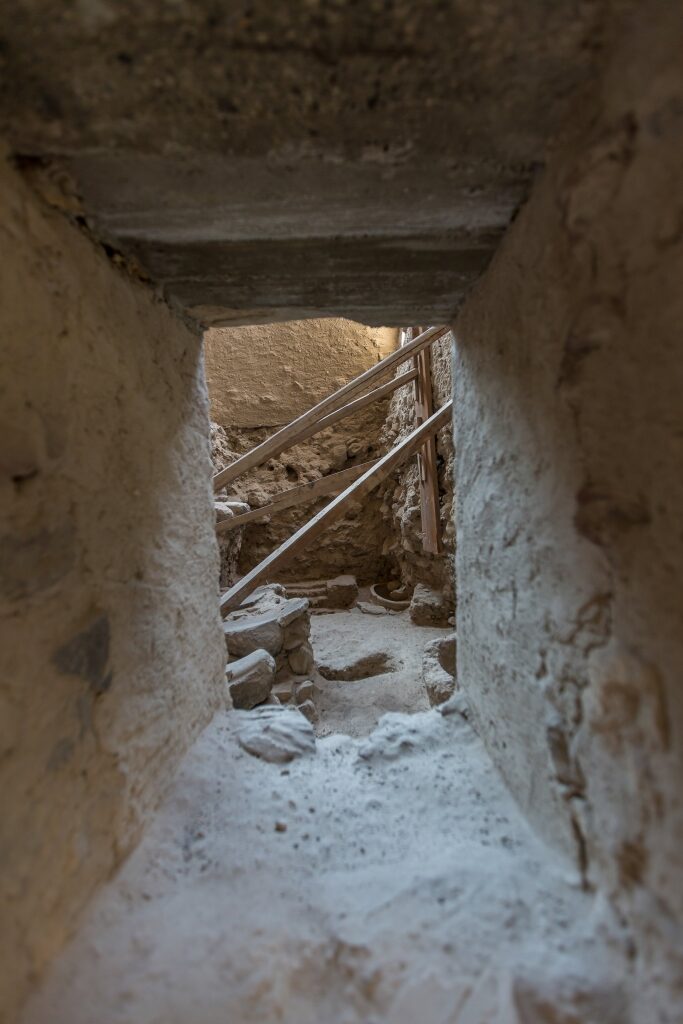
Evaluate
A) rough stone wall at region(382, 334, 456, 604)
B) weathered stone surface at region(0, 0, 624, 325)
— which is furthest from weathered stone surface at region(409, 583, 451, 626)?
weathered stone surface at region(0, 0, 624, 325)

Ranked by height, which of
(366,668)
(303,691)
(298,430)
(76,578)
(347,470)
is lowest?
(366,668)

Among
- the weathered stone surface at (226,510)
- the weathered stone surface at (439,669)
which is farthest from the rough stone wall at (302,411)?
the weathered stone surface at (439,669)

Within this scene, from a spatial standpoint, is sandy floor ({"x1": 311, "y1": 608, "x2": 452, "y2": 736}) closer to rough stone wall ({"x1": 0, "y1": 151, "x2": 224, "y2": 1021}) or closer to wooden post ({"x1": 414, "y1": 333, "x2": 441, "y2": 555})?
wooden post ({"x1": 414, "y1": 333, "x2": 441, "y2": 555})

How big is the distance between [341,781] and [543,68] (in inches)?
55.9

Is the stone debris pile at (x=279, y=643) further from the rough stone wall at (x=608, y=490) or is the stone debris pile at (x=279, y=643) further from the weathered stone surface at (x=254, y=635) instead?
the rough stone wall at (x=608, y=490)

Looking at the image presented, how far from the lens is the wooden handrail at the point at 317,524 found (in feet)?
9.04

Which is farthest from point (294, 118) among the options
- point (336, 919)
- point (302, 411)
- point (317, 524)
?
point (302, 411)

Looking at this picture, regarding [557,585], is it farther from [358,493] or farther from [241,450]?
[241,450]

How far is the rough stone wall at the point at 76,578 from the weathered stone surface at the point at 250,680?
3.00 ft

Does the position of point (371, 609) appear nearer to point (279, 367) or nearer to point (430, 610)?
point (430, 610)

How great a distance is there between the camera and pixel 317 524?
9.62 ft

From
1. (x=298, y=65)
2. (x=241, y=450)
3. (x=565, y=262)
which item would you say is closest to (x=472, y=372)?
(x=565, y=262)

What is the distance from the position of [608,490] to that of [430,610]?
3.84 metres

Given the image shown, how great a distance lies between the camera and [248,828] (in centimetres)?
100
